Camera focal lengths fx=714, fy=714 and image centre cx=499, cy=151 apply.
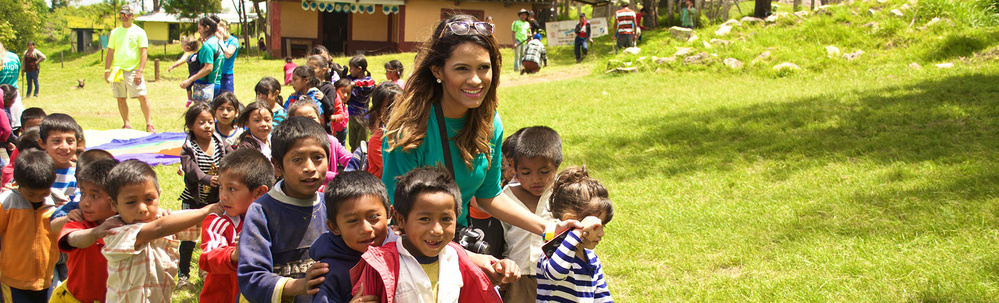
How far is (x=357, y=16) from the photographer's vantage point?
1185 inches

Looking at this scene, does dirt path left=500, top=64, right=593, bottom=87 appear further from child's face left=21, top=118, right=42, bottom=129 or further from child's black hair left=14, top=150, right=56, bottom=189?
child's black hair left=14, top=150, right=56, bottom=189

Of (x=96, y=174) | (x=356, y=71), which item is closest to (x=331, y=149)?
(x=96, y=174)

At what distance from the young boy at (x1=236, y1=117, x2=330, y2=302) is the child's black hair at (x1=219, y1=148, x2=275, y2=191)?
71 mm

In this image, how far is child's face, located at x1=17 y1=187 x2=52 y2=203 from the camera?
355 cm

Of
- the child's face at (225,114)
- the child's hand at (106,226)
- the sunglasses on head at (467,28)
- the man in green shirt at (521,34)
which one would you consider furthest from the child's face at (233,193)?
the man in green shirt at (521,34)

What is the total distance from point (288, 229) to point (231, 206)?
0.41 m

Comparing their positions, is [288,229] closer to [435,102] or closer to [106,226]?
[435,102]

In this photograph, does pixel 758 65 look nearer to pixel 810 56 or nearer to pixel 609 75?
pixel 810 56

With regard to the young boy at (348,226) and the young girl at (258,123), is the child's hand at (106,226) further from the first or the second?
the young girl at (258,123)

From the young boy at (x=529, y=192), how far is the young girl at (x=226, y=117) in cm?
223

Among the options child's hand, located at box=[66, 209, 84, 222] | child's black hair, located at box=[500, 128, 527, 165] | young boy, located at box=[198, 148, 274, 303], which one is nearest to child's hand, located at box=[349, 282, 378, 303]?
young boy, located at box=[198, 148, 274, 303]

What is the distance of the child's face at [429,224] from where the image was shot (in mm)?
2357

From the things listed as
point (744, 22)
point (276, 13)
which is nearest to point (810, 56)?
point (744, 22)

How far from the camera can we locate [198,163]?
444 centimetres
